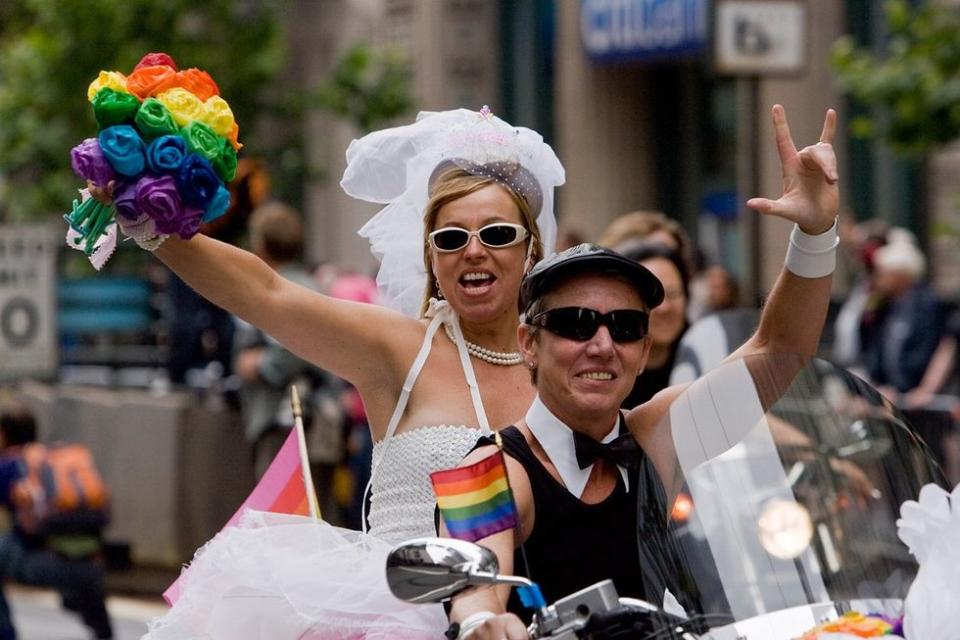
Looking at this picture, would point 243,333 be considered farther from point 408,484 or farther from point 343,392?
point 408,484

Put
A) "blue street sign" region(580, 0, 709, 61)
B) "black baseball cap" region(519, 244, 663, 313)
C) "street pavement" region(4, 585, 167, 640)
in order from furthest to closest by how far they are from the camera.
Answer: "blue street sign" region(580, 0, 709, 61)
"street pavement" region(4, 585, 167, 640)
"black baseball cap" region(519, 244, 663, 313)

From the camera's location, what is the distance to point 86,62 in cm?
1867

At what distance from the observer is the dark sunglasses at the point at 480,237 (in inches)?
177

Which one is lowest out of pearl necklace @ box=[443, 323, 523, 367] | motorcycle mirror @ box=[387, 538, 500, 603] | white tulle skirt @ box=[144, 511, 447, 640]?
white tulle skirt @ box=[144, 511, 447, 640]

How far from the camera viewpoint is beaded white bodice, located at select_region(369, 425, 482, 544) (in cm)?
433

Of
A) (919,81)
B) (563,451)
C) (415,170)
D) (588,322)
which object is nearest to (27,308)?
(919,81)

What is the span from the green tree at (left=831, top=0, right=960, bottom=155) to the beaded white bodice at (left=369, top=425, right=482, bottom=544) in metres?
8.02

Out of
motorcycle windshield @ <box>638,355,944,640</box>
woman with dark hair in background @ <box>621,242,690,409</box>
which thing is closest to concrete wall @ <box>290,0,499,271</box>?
woman with dark hair in background @ <box>621,242,690,409</box>

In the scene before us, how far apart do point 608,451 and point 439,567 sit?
65 cm

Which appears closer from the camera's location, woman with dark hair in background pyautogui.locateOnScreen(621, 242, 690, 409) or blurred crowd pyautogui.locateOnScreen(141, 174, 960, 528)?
woman with dark hair in background pyautogui.locateOnScreen(621, 242, 690, 409)

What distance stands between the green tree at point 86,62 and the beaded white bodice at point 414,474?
46.4 feet

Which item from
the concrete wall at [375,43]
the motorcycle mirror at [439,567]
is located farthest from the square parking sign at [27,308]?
the motorcycle mirror at [439,567]

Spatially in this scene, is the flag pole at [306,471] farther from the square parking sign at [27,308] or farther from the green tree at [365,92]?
the green tree at [365,92]

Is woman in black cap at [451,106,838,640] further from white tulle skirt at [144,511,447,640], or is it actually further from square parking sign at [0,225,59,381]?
square parking sign at [0,225,59,381]
